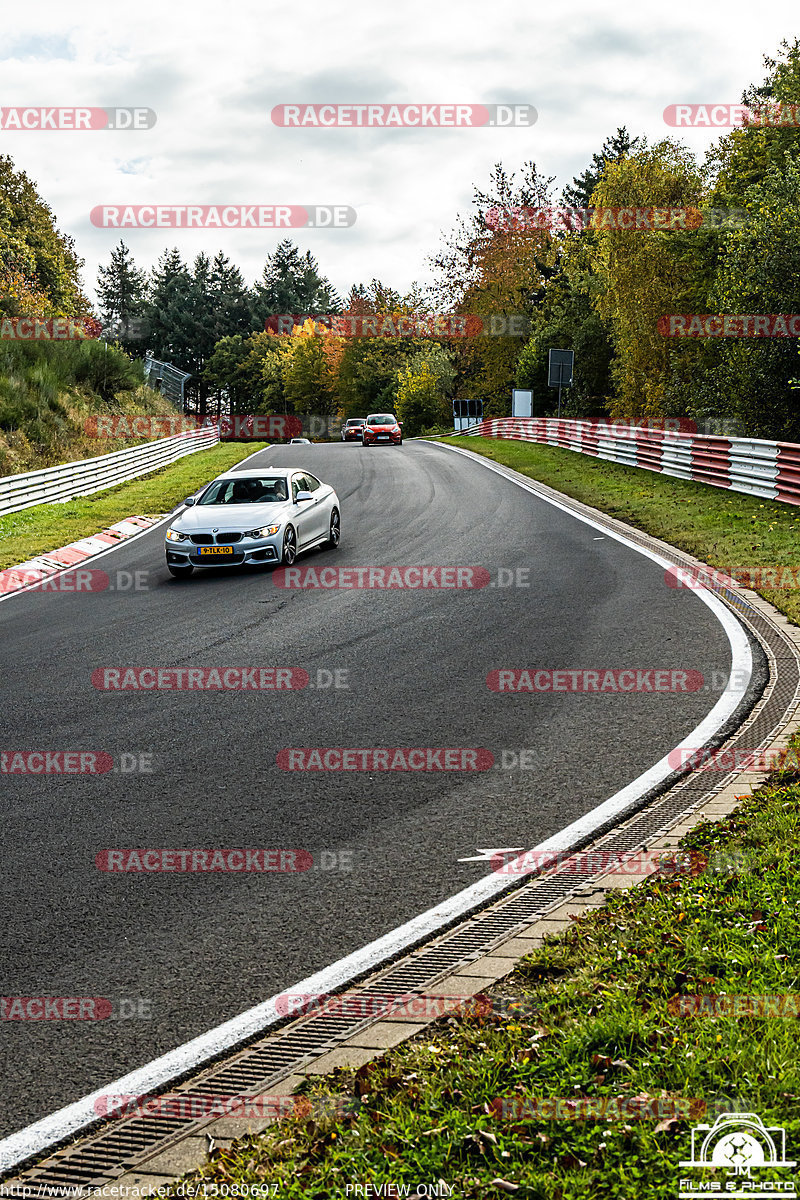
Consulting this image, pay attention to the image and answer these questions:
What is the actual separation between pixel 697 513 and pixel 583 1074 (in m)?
15.7

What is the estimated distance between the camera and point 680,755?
681 centimetres

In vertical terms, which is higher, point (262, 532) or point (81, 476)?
point (81, 476)

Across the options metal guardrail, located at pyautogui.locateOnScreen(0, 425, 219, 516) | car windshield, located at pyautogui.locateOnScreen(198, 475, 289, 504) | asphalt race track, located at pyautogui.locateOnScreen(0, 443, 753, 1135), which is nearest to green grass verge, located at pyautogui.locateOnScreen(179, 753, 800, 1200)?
asphalt race track, located at pyautogui.locateOnScreen(0, 443, 753, 1135)

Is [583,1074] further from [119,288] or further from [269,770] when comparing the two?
[119,288]

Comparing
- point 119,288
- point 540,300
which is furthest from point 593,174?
point 119,288

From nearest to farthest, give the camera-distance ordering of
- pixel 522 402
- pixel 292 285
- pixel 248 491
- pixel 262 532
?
1. pixel 262 532
2. pixel 248 491
3. pixel 522 402
4. pixel 292 285

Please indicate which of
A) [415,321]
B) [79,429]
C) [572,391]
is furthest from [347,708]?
[415,321]

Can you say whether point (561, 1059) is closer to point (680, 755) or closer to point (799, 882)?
point (799, 882)

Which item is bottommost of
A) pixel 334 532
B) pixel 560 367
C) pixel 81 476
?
pixel 334 532

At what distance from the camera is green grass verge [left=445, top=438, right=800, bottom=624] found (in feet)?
45.0

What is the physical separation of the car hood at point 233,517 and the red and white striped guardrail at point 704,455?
8285mm

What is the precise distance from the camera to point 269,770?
266 inches

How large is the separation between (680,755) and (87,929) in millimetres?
3844

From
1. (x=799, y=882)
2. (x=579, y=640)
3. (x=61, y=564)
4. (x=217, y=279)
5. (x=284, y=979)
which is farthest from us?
(x=217, y=279)
